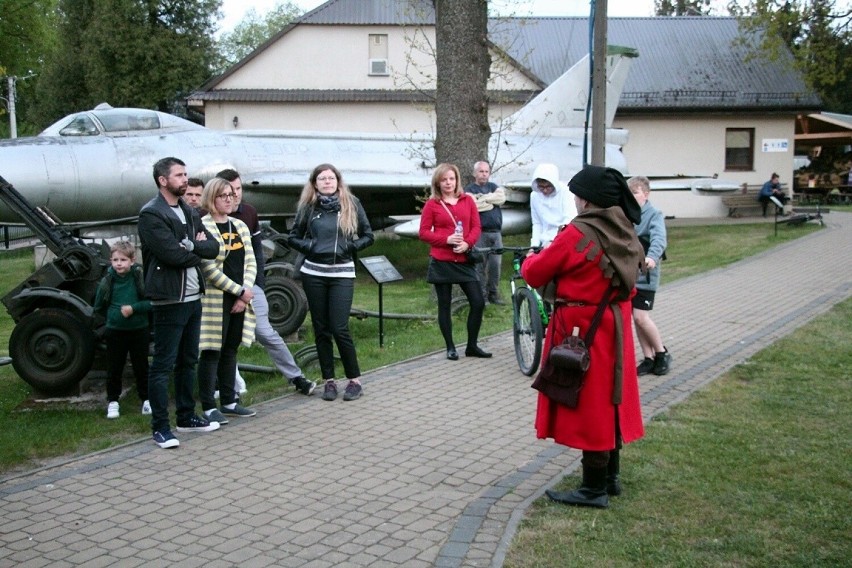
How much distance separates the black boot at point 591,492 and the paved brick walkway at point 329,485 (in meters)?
0.27

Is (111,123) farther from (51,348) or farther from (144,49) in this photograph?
(144,49)

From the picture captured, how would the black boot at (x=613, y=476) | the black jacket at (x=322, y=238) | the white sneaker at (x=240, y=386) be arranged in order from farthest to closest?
the white sneaker at (x=240, y=386) < the black jacket at (x=322, y=238) < the black boot at (x=613, y=476)

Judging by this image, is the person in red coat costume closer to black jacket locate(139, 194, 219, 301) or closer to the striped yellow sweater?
black jacket locate(139, 194, 219, 301)

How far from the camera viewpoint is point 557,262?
5.18 meters

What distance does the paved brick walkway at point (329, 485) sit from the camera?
483 cm

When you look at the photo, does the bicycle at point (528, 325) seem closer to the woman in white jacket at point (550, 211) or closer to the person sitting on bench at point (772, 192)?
the woman in white jacket at point (550, 211)

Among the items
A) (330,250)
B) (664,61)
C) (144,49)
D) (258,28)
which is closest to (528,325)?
(330,250)

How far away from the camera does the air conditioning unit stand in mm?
32844

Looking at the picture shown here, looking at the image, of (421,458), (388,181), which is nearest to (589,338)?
(421,458)

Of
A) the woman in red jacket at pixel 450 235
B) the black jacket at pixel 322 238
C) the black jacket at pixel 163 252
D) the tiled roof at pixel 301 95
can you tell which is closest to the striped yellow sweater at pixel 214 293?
the black jacket at pixel 163 252

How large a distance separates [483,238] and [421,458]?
6559 millimetres

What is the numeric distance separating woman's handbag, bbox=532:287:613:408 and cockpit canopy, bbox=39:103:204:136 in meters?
12.5

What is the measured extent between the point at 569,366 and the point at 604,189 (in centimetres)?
98

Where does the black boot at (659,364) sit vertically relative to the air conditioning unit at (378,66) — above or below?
below
